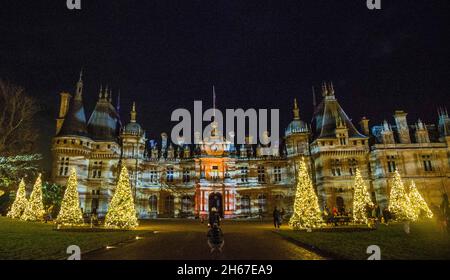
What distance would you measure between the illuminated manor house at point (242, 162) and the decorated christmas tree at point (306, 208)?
61.9 ft

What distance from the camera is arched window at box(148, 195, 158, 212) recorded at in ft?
134

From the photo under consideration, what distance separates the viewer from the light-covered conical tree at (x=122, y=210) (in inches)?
766

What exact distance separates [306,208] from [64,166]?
32.2 meters

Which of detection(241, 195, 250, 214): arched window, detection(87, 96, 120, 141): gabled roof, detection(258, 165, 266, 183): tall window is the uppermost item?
detection(87, 96, 120, 141): gabled roof

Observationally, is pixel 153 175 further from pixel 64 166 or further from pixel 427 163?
pixel 427 163

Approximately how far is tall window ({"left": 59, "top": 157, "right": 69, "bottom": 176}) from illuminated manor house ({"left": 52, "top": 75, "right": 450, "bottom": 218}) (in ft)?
0.38

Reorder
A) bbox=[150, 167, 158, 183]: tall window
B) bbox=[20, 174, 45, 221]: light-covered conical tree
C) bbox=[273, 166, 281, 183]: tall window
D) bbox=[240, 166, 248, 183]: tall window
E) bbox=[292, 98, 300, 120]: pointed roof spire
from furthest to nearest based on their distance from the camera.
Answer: bbox=[292, 98, 300, 120]: pointed roof spire < bbox=[240, 166, 248, 183]: tall window < bbox=[273, 166, 281, 183]: tall window < bbox=[150, 167, 158, 183]: tall window < bbox=[20, 174, 45, 221]: light-covered conical tree

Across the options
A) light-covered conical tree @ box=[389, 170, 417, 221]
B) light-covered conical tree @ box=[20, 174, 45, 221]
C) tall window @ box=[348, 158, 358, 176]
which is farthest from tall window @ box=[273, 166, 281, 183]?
light-covered conical tree @ box=[20, 174, 45, 221]

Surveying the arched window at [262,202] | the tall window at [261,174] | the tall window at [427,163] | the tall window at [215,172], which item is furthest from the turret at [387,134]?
the tall window at [215,172]

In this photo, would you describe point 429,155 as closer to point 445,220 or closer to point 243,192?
point 243,192

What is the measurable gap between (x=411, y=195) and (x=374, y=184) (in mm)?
10016

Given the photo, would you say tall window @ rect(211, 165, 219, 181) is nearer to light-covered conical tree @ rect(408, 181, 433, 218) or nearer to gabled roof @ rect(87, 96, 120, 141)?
gabled roof @ rect(87, 96, 120, 141)

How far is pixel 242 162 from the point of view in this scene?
4259 cm
